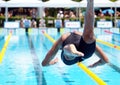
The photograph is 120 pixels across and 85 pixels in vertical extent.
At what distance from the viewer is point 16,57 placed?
1135cm

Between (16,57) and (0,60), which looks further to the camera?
(16,57)

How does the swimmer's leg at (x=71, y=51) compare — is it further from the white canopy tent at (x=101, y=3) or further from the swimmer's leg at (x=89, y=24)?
the white canopy tent at (x=101, y=3)

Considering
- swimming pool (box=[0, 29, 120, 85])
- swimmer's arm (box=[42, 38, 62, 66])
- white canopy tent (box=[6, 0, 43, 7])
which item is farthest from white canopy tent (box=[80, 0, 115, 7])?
swimmer's arm (box=[42, 38, 62, 66])

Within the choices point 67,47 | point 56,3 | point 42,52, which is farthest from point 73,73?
point 56,3

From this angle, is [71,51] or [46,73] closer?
[71,51]

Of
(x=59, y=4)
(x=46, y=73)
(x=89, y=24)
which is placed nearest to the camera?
(x=89, y=24)

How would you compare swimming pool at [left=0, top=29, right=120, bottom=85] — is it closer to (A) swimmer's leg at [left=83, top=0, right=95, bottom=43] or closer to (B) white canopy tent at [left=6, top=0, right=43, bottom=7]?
(A) swimmer's leg at [left=83, top=0, right=95, bottom=43]

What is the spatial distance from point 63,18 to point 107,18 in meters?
3.53

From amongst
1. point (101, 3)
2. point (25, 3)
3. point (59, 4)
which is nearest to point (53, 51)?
point (25, 3)

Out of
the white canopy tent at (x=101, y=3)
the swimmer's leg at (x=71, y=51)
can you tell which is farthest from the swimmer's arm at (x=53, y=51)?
the white canopy tent at (x=101, y=3)

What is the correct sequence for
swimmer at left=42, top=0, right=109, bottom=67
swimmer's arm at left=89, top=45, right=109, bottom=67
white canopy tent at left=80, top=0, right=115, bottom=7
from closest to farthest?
swimmer at left=42, top=0, right=109, bottom=67, swimmer's arm at left=89, top=45, right=109, bottom=67, white canopy tent at left=80, top=0, right=115, bottom=7

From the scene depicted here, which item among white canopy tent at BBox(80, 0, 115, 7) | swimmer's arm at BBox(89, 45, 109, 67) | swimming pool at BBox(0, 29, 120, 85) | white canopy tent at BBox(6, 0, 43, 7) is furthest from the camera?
white canopy tent at BBox(80, 0, 115, 7)

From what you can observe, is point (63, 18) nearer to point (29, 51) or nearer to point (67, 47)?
point (29, 51)

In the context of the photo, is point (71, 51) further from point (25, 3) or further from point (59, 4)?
point (59, 4)
